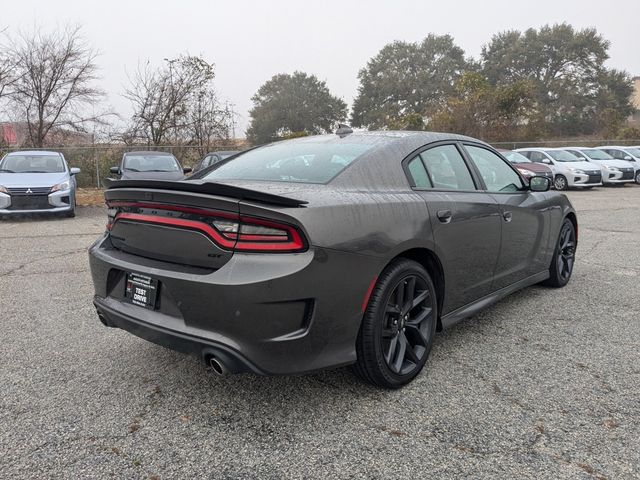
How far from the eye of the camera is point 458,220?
10.9 ft

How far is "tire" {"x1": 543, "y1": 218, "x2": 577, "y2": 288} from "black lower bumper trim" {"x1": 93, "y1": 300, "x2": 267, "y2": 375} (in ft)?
11.5

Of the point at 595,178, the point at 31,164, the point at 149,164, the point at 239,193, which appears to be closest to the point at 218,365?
the point at 239,193

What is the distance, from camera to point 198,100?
2552 cm

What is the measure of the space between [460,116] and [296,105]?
98.6 ft

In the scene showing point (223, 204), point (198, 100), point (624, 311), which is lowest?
point (624, 311)

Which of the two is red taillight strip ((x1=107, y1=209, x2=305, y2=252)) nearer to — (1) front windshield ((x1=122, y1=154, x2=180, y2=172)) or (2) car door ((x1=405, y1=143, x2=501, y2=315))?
(2) car door ((x1=405, y1=143, x2=501, y2=315))

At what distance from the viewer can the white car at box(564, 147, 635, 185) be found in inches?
755

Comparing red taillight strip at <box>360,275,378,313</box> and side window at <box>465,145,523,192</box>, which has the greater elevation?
side window at <box>465,145,523,192</box>

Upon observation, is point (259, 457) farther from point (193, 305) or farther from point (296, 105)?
point (296, 105)

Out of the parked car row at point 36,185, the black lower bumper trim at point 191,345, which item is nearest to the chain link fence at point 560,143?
the parked car row at point 36,185

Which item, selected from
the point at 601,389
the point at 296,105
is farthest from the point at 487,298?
the point at 296,105

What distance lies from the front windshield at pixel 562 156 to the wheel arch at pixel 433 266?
17787 millimetres

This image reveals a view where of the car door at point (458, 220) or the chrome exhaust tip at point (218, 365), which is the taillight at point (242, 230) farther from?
the car door at point (458, 220)

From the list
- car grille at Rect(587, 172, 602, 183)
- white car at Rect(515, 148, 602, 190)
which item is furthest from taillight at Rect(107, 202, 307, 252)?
car grille at Rect(587, 172, 602, 183)
